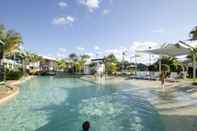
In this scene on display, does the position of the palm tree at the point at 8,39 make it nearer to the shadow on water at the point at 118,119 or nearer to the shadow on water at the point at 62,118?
the shadow on water at the point at 62,118

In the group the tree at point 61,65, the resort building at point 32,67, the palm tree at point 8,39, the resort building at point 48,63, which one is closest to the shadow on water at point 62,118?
the palm tree at point 8,39

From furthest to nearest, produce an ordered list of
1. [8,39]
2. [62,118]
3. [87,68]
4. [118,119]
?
[87,68] < [8,39] < [62,118] < [118,119]

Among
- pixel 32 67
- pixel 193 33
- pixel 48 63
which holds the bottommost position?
pixel 32 67

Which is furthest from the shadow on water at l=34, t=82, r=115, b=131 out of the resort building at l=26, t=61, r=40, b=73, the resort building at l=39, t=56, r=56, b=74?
the resort building at l=39, t=56, r=56, b=74

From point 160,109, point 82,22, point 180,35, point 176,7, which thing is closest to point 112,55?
point 82,22

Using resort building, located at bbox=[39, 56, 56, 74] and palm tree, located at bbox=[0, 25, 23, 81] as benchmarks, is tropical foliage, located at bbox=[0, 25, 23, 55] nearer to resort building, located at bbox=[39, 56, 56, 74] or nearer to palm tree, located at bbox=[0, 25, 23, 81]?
palm tree, located at bbox=[0, 25, 23, 81]

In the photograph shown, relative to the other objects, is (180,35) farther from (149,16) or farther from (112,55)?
(112,55)

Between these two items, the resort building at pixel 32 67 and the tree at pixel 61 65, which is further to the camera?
the tree at pixel 61 65

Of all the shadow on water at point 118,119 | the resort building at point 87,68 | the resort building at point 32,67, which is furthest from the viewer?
the resort building at point 87,68

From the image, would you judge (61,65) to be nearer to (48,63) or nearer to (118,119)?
(48,63)

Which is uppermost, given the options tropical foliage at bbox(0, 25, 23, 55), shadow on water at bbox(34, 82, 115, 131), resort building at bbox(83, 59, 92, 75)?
tropical foliage at bbox(0, 25, 23, 55)

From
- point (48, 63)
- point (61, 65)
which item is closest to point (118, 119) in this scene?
point (61, 65)

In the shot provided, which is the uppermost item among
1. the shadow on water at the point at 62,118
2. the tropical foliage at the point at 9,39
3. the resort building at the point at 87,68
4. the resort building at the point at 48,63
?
the tropical foliage at the point at 9,39

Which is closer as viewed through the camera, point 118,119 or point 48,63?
point 118,119
